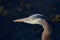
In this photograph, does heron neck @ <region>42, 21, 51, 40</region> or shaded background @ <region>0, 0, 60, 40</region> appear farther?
shaded background @ <region>0, 0, 60, 40</region>

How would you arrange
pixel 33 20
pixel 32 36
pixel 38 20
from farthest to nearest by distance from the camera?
pixel 32 36, pixel 33 20, pixel 38 20

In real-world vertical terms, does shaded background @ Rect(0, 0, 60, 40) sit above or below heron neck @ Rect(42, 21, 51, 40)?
above

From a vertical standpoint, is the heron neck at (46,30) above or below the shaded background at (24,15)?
below

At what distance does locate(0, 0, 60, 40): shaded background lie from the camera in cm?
351

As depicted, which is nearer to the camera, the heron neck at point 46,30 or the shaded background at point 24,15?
the heron neck at point 46,30

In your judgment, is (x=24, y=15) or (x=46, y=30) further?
(x=24, y=15)

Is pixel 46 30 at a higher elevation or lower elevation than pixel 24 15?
lower

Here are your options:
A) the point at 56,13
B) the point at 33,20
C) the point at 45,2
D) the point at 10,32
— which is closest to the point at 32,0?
the point at 45,2

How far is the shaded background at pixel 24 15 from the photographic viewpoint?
351cm

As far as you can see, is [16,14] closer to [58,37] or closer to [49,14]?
[49,14]

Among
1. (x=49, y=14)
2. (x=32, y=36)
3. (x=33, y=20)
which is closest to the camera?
(x=33, y=20)

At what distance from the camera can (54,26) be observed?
370 centimetres

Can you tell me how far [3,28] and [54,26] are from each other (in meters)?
0.86

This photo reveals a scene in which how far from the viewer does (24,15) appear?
366 centimetres
